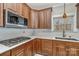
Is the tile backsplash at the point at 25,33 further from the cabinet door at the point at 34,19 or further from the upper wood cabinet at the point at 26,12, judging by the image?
the upper wood cabinet at the point at 26,12

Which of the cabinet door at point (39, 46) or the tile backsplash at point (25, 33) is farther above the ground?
the tile backsplash at point (25, 33)

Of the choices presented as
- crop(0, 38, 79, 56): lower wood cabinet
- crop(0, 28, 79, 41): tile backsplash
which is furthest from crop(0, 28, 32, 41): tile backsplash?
crop(0, 38, 79, 56): lower wood cabinet

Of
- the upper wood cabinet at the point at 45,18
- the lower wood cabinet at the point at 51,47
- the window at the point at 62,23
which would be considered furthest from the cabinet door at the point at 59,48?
the upper wood cabinet at the point at 45,18

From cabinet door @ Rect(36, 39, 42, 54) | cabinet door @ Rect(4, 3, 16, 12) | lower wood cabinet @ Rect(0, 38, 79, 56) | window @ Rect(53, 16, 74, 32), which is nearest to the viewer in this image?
cabinet door @ Rect(4, 3, 16, 12)

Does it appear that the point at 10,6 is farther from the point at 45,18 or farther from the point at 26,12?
the point at 45,18

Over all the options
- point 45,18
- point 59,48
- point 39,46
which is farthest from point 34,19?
point 59,48

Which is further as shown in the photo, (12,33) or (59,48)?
(59,48)

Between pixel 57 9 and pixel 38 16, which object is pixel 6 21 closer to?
pixel 38 16

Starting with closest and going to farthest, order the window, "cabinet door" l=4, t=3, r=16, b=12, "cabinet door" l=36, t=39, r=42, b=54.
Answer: "cabinet door" l=4, t=3, r=16, b=12
the window
"cabinet door" l=36, t=39, r=42, b=54

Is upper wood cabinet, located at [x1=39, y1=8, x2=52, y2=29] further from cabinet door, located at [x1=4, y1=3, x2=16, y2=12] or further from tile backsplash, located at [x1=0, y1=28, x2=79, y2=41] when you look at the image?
cabinet door, located at [x1=4, y1=3, x2=16, y2=12]

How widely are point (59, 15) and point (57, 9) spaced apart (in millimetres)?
109

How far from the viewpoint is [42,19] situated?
1.79 metres

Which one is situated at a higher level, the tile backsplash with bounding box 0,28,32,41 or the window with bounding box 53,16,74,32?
the window with bounding box 53,16,74,32

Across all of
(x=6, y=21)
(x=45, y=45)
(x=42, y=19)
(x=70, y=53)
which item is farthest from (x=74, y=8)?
(x=6, y=21)
